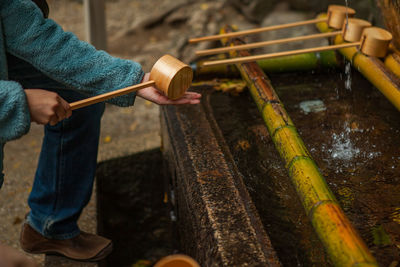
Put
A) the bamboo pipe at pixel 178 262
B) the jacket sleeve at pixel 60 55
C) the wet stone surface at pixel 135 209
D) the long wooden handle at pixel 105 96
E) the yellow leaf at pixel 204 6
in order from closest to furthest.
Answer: the bamboo pipe at pixel 178 262 < the long wooden handle at pixel 105 96 < the jacket sleeve at pixel 60 55 < the wet stone surface at pixel 135 209 < the yellow leaf at pixel 204 6

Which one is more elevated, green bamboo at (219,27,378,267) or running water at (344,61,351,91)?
running water at (344,61,351,91)

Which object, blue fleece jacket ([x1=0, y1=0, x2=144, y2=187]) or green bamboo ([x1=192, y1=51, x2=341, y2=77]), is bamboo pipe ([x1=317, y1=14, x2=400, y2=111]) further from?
blue fleece jacket ([x1=0, y1=0, x2=144, y2=187])

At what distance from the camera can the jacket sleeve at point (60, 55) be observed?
174cm

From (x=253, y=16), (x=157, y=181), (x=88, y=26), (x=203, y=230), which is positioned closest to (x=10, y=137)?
(x=203, y=230)

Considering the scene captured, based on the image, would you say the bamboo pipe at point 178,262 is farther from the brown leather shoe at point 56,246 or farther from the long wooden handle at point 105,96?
the brown leather shoe at point 56,246

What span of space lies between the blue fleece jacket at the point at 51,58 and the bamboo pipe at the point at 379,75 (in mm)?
1413

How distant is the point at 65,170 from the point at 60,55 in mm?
716

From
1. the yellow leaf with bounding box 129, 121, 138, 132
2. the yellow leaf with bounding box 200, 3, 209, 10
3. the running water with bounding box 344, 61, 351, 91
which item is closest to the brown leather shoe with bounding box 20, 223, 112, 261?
the running water with bounding box 344, 61, 351, 91

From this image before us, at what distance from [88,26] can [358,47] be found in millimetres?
3423

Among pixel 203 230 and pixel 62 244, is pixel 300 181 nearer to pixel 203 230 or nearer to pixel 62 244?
pixel 203 230

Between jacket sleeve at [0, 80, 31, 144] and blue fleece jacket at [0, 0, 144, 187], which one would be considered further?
blue fleece jacket at [0, 0, 144, 187]

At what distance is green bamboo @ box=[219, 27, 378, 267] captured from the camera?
1293 mm

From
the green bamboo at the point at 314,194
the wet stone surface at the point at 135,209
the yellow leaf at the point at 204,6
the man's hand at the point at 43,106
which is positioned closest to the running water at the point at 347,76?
the green bamboo at the point at 314,194

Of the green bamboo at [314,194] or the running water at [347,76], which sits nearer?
the green bamboo at [314,194]
